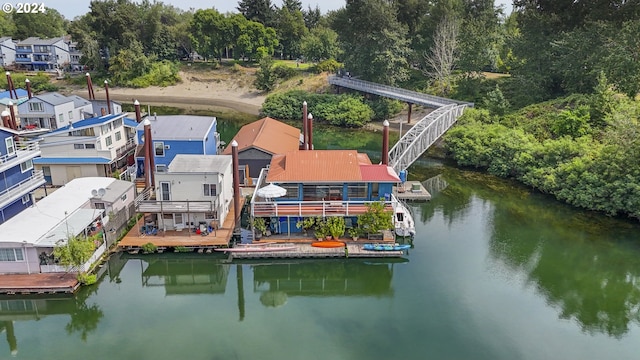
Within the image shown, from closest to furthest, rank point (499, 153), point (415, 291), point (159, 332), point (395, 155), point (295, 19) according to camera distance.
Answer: point (159, 332)
point (415, 291)
point (395, 155)
point (499, 153)
point (295, 19)

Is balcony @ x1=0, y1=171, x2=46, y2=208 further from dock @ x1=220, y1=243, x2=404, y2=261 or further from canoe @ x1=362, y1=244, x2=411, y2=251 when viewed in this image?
canoe @ x1=362, y1=244, x2=411, y2=251

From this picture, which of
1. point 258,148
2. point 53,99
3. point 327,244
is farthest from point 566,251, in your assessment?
point 53,99

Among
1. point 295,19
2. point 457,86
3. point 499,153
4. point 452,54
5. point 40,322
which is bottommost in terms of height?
point 40,322

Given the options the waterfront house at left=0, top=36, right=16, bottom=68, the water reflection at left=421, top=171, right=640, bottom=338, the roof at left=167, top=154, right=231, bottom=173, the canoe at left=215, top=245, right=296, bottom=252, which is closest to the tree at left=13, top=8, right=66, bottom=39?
the waterfront house at left=0, top=36, right=16, bottom=68

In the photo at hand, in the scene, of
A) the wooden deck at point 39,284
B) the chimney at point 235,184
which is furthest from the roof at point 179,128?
the wooden deck at point 39,284

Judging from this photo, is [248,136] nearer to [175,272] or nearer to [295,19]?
[175,272]

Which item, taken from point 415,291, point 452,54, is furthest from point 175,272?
point 452,54
